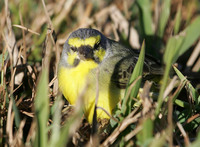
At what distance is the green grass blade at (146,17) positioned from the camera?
4172 mm

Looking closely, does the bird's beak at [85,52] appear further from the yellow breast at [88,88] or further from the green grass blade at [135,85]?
the green grass blade at [135,85]

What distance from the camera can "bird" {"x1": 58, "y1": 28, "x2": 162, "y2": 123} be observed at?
112 inches

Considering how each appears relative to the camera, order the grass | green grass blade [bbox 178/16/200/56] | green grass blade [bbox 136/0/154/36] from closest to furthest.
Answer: the grass
green grass blade [bbox 178/16/200/56]
green grass blade [bbox 136/0/154/36]

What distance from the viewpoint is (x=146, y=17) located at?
4238 millimetres

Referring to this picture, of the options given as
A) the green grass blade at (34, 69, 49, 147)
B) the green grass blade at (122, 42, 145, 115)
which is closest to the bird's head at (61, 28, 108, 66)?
the green grass blade at (122, 42, 145, 115)

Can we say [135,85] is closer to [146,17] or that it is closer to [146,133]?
[146,133]

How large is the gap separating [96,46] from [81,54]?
25 centimetres

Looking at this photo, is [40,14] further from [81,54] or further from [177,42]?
[177,42]

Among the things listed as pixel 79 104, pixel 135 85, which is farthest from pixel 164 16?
pixel 79 104

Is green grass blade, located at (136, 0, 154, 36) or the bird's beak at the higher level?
green grass blade, located at (136, 0, 154, 36)

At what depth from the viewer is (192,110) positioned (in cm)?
274

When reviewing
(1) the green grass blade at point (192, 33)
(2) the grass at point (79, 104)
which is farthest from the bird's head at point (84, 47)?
(1) the green grass blade at point (192, 33)

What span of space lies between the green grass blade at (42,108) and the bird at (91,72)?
0.90 meters

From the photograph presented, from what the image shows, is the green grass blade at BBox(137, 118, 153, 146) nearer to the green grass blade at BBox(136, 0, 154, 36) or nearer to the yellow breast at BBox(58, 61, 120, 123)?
the yellow breast at BBox(58, 61, 120, 123)
